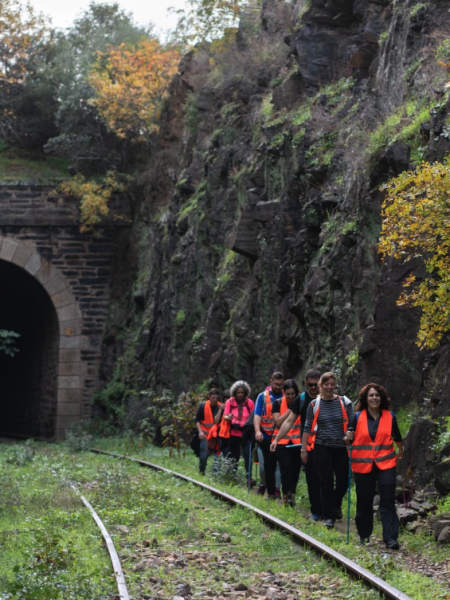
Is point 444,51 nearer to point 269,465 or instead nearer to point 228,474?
point 269,465

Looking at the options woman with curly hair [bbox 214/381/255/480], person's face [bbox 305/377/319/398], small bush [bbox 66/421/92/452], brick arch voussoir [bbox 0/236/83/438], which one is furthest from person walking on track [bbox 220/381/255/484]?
brick arch voussoir [bbox 0/236/83/438]

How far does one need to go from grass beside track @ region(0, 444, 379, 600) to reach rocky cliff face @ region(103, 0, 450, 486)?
2336 millimetres

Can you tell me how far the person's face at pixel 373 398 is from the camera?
7.69 meters

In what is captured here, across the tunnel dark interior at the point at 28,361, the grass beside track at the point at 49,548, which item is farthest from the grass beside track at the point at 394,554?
the tunnel dark interior at the point at 28,361

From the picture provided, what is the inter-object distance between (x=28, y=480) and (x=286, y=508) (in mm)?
4902

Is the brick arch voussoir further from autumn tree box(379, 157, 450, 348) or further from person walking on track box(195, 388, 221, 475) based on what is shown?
autumn tree box(379, 157, 450, 348)

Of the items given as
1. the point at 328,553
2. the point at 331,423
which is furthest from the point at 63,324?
the point at 328,553

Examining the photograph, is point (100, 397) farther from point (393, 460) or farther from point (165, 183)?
point (393, 460)

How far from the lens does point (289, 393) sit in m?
10.0

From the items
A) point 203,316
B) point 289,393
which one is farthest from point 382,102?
point 203,316

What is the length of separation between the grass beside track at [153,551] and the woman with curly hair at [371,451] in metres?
0.76

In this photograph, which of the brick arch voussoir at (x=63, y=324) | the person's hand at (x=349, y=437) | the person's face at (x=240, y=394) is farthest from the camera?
the brick arch voussoir at (x=63, y=324)

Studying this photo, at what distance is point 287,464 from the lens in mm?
9828

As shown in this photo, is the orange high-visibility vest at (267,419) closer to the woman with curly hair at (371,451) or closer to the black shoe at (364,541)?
the woman with curly hair at (371,451)
